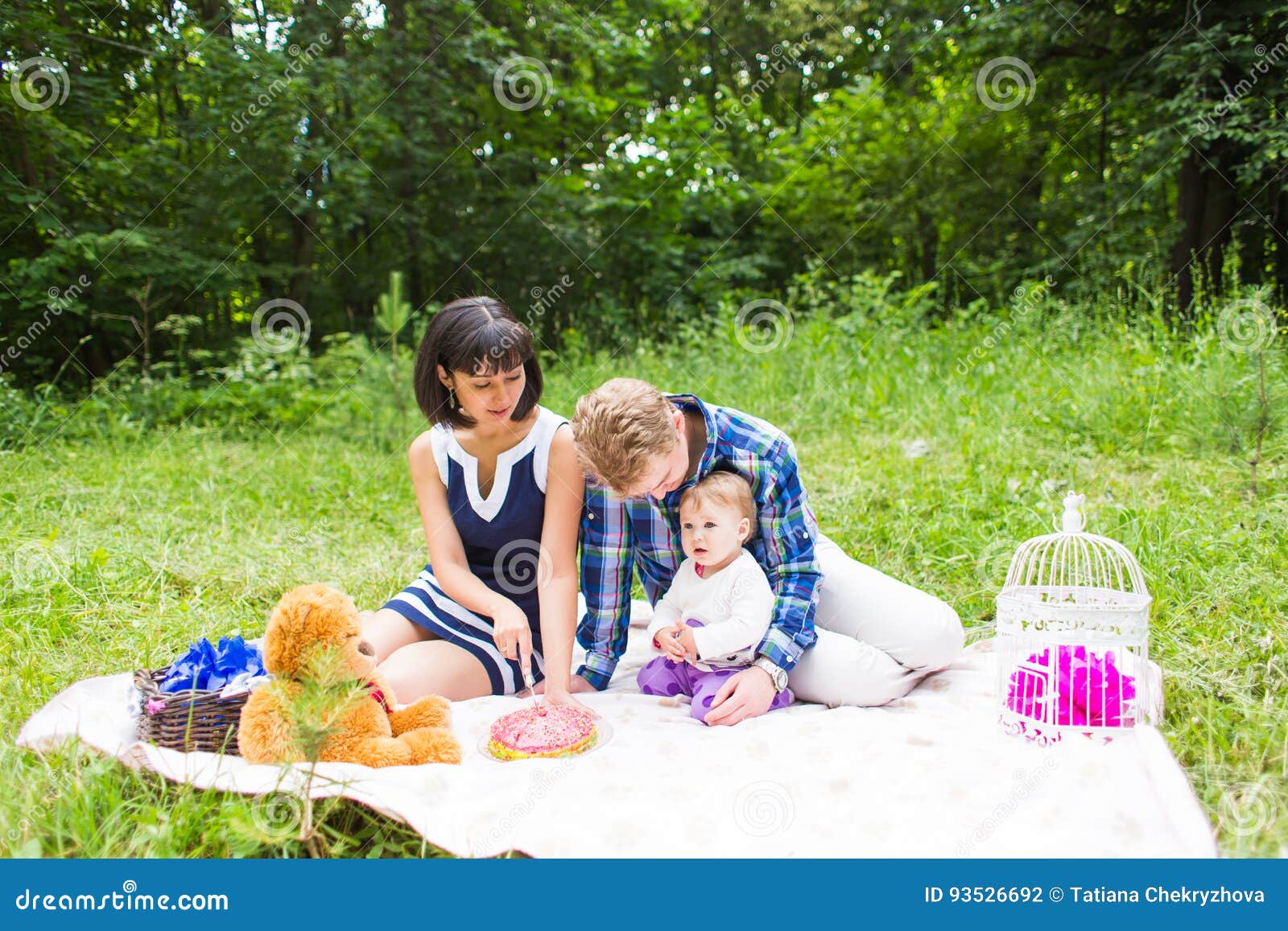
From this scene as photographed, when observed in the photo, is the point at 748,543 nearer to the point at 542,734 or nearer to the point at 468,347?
the point at 542,734

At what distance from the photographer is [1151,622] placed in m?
2.56

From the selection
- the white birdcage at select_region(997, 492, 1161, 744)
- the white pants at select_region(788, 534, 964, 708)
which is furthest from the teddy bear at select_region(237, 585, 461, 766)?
the white birdcage at select_region(997, 492, 1161, 744)

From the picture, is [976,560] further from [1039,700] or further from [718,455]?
[718,455]

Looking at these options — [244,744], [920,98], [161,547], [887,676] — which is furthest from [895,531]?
[920,98]

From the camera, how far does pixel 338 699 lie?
5.57 ft

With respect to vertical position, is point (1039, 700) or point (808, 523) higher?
point (808, 523)

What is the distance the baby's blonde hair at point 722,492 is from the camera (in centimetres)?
211

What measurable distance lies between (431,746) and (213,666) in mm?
541

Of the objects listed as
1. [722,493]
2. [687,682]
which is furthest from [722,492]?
[687,682]

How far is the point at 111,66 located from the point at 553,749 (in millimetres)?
8103

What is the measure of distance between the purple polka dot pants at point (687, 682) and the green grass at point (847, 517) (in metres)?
0.81

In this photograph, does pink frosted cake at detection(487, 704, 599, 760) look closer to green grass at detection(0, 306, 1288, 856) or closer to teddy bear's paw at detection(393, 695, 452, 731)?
teddy bear's paw at detection(393, 695, 452, 731)

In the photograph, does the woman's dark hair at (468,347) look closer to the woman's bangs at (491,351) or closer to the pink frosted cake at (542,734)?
the woman's bangs at (491,351)

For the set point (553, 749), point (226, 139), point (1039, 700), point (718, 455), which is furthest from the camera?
point (226, 139)
